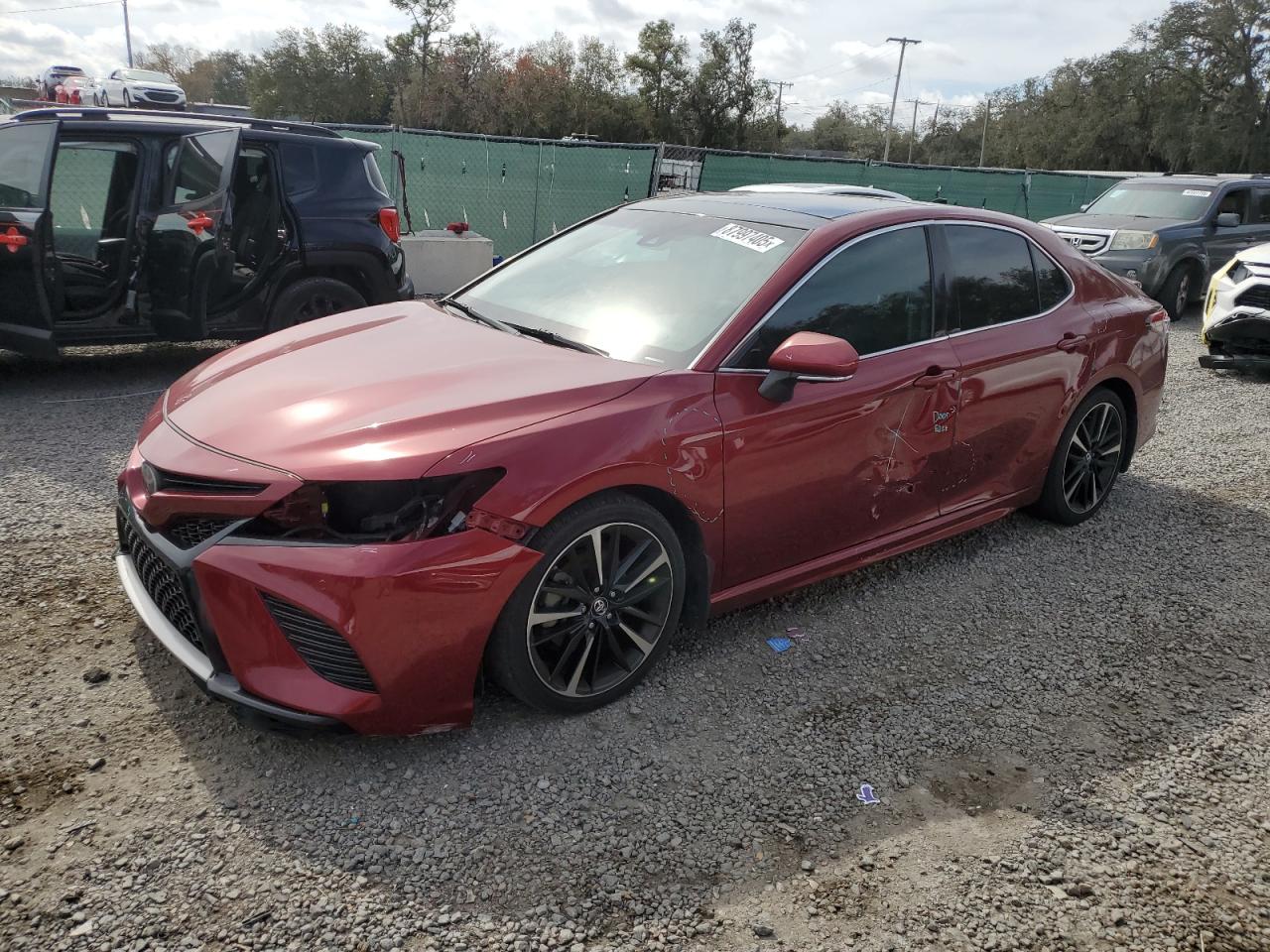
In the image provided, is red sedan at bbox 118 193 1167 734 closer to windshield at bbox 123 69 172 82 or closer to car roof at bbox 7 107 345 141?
car roof at bbox 7 107 345 141

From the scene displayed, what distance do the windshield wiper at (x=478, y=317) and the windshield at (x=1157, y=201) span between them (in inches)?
469

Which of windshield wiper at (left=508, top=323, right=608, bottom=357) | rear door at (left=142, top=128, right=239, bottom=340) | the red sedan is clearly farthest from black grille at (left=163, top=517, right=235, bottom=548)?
rear door at (left=142, top=128, right=239, bottom=340)

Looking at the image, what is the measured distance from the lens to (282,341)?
3797 mm

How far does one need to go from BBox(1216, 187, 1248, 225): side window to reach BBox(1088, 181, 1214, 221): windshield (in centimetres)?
26

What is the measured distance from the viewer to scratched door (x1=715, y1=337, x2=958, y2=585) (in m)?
3.36

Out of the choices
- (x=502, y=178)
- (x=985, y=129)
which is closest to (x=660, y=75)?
(x=985, y=129)

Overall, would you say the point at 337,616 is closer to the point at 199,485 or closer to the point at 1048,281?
the point at 199,485

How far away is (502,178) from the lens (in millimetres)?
14797

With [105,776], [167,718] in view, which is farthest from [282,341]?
[105,776]

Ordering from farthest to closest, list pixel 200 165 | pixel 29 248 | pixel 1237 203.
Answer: pixel 1237 203, pixel 200 165, pixel 29 248

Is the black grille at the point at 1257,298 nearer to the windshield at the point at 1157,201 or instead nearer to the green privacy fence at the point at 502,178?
the windshield at the point at 1157,201

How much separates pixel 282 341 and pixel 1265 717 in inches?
155

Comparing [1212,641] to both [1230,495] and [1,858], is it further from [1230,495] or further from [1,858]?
[1,858]

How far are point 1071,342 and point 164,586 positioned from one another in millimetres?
4004
